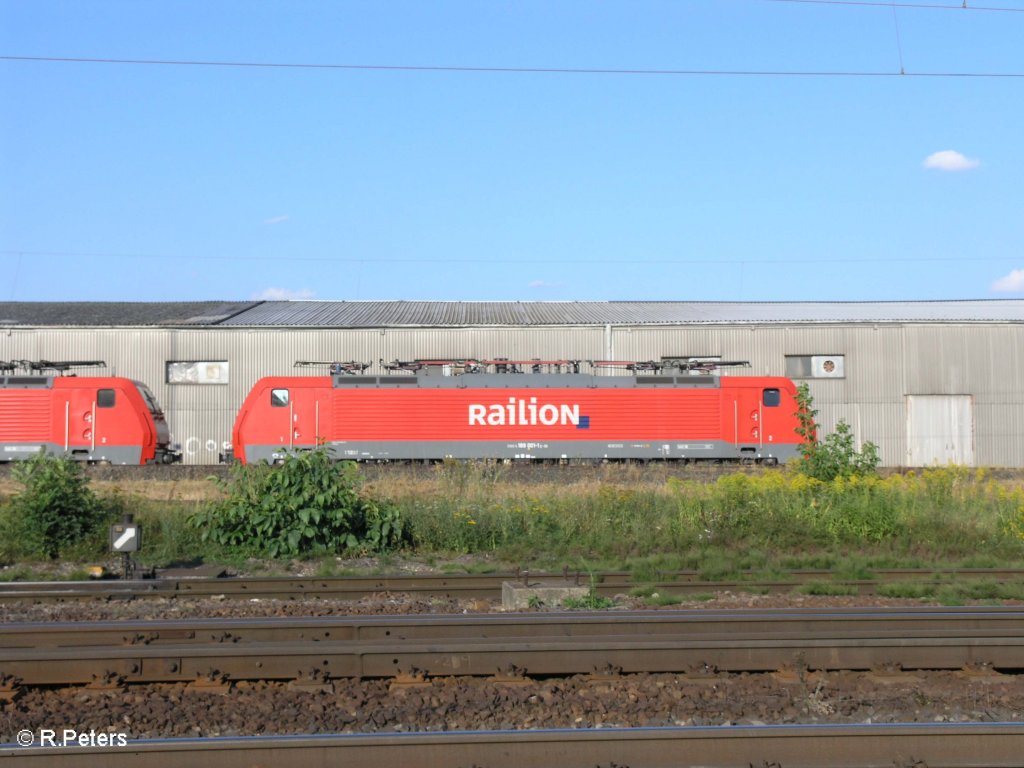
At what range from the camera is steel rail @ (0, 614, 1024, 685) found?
741 cm

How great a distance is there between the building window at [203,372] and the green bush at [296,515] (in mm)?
22757

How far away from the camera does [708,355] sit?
121ft

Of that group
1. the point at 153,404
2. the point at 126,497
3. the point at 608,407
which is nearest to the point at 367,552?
the point at 126,497

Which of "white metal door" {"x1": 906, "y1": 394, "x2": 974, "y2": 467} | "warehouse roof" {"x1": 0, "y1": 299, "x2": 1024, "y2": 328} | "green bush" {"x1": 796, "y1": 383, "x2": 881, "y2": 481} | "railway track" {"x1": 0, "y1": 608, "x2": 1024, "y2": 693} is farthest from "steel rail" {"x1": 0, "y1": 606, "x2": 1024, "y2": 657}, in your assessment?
"white metal door" {"x1": 906, "y1": 394, "x2": 974, "y2": 467}

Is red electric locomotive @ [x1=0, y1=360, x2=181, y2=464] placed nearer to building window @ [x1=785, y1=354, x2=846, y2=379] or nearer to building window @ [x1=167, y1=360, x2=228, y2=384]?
building window @ [x1=167, y1=360, x2=228, y2=384]

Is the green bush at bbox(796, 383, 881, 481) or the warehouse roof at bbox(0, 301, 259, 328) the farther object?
the warehouse roof at bbox(0, 301, 259, 328)

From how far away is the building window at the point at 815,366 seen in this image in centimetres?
3681

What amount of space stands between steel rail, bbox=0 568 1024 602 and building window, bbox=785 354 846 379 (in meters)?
24.7

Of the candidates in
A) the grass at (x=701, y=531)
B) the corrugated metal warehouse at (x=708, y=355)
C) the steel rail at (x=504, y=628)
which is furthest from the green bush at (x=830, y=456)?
the corrugated metal warehouse at (x=708, y=355)

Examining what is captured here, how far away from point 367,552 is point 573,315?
26.6m

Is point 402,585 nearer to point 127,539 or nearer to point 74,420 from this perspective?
point 127,539

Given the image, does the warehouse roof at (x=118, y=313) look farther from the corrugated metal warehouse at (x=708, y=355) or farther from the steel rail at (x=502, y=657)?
the steel rail at (x=502, y=657)

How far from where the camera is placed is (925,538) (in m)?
14.9

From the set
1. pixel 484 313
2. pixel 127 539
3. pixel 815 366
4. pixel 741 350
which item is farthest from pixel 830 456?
pixel 484 313
